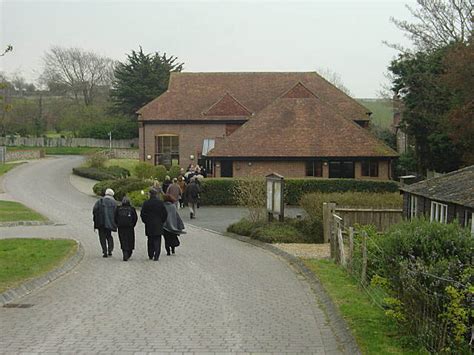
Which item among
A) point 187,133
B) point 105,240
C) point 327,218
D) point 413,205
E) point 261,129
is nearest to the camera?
point 105,240

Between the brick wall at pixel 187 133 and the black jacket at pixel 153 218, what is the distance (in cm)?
3762

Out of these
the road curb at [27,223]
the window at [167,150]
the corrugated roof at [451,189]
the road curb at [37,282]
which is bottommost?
the road curb at [27,223]

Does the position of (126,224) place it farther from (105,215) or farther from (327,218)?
(327,218)

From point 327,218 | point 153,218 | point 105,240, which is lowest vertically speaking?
point 105,240

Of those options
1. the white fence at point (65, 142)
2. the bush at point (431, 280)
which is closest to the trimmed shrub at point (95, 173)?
the white fence at point (65, 142)

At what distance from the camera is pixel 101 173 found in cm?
4891

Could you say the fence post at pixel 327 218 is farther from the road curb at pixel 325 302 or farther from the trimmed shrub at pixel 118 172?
the trimmed shrub at pixel 118 172

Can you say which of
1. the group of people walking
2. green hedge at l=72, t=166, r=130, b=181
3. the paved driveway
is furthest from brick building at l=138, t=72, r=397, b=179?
the group of people walking

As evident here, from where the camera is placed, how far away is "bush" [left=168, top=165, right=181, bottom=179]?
46.8 meters

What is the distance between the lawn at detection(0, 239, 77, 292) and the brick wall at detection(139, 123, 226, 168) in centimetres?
3537

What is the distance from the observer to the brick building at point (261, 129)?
4225cm

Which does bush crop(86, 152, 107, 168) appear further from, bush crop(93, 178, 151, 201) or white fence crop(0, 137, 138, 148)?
white fence crop(0, 137, 138, 148)

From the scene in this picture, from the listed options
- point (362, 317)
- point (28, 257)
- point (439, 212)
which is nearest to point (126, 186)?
point (439, 212)

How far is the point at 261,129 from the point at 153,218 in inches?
1084
